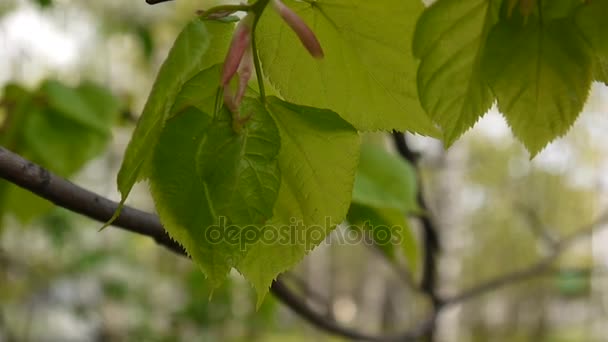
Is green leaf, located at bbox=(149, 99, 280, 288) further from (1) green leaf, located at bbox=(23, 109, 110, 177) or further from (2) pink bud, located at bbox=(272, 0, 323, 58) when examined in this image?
(1) green leaf, located at bbox=(23, 109, 110, 177)

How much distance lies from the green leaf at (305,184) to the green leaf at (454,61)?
0.05 meters

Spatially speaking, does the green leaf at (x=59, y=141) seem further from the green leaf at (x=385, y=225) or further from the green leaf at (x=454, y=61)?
the green leaf at (x=454, y=61)

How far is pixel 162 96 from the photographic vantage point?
0.82ft

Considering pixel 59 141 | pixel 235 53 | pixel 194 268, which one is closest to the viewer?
pixel 235 53

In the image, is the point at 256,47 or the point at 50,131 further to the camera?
the point at 50,131

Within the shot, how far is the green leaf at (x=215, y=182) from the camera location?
0.26 meters

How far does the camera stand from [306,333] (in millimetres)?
12836

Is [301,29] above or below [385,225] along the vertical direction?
above

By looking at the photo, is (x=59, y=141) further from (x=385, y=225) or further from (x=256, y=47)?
(x=256, y=47)

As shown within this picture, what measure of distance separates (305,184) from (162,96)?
0.26ft

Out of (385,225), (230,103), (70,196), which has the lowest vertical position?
(385,225)

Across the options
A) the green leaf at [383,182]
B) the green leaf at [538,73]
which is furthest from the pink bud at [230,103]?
the green leaf at [383,182]

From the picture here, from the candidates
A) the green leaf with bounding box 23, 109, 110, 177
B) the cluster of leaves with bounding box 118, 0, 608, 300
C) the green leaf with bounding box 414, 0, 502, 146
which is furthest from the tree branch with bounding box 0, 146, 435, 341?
the green leaf with bounding box 23, 109, 110, 177

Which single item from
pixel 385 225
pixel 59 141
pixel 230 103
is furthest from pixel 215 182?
pixel 59 141
